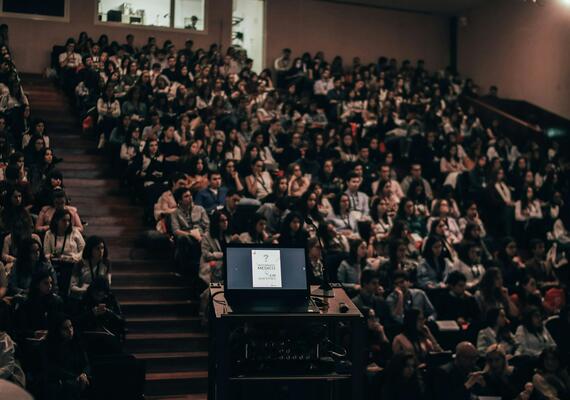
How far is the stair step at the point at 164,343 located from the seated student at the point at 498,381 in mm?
2352

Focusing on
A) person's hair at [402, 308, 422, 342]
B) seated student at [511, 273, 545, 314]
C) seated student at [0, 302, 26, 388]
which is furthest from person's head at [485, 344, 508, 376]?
seated student at [0, 302, 26, 388]

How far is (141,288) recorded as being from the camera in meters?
7.40

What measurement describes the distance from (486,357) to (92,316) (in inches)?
126

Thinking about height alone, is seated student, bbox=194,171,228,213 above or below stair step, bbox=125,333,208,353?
above

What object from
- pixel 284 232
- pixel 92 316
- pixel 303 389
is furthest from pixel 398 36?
pixel 303 389

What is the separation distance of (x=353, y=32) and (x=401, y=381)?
10893 millimetres

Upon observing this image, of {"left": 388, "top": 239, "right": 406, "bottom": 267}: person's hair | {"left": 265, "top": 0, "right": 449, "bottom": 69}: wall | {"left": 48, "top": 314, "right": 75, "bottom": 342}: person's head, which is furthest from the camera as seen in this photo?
{"left": 265, "top": 0, "right": 449, "bottom": 69}: wall

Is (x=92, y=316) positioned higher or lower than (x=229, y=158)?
lower

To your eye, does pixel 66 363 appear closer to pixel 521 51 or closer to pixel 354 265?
pixel 354 265

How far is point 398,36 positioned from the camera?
16156 millimetres

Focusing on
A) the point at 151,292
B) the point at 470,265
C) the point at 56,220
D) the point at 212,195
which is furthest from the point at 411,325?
the point at 56,220

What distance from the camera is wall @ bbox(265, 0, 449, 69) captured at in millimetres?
15266

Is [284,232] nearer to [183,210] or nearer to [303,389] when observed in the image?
[183,210]

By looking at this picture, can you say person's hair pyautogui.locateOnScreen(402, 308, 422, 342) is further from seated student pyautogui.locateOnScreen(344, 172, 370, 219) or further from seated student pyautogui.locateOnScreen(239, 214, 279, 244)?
seated student pyautogui.locateOnScreen(344, 172, 370, 219)
